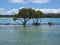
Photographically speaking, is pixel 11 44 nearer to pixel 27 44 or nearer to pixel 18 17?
pixel 27 44

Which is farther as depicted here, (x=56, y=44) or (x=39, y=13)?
(x=39, y=13)

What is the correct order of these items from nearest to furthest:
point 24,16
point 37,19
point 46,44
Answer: point 46,44 → point 24,16 → point 37,19

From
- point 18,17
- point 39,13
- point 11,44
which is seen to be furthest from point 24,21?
point 11,44

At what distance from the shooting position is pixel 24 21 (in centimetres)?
4234

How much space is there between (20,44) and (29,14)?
91.5ft

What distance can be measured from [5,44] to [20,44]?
0.94 metres

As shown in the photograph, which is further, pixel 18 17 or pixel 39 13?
pixel 39 13

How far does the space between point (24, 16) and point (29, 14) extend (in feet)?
3.87

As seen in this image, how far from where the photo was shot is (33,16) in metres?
42.9

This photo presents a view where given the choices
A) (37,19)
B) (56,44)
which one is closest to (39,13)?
(37,19)

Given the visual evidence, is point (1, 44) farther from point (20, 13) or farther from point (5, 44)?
point (20, 13)

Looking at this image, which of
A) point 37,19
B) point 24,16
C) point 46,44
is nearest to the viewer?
point 46,44

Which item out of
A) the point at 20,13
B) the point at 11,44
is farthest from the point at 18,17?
the point at 11,44

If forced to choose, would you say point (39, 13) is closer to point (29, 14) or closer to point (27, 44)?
point (29, 14)
